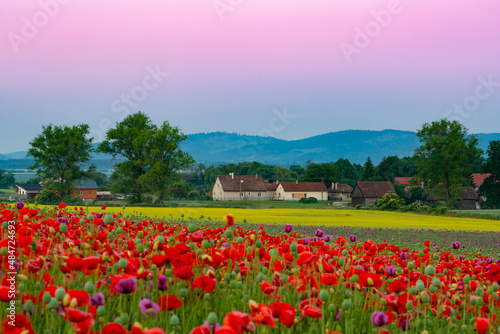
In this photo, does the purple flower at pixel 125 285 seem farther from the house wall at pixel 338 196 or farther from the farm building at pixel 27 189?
the house wall at pixel 338 196

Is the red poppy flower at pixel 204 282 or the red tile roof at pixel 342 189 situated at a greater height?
the red tile roof at pixel 342 189

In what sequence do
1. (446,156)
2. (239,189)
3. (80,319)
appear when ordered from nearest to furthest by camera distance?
(80,319)
(446,156)
(239,189)

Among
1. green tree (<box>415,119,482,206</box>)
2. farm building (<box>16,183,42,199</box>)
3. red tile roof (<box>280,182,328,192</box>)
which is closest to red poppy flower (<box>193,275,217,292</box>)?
green tree (<box>415,119,482,206</box>)

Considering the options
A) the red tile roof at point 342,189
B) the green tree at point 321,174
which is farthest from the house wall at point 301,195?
the red tile roof at point 342,189

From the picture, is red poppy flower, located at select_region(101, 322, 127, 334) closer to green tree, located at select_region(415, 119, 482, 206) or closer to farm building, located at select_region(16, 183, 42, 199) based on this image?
green tree, located at select_region(415, 119, 482, 206)

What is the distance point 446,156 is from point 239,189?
54541 mm

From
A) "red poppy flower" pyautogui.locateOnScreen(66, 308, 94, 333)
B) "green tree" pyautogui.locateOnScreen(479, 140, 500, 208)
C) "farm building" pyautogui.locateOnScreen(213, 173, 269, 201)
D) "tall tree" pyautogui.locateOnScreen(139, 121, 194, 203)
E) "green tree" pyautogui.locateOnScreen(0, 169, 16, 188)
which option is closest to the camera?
"red poppy flower" pyautogui.locateOnScreen(66, 308, 94, 333)

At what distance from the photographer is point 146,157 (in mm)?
64312

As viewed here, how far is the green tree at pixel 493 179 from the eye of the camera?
86.6m

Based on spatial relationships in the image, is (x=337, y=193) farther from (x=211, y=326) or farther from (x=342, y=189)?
(x=211, y=326)

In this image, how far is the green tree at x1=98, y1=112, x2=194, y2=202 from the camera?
62031 mm

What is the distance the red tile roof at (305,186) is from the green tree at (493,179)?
4121cm

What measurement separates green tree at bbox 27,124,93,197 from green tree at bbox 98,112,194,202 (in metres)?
2.96

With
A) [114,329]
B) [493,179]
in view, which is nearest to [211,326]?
[114,329]
